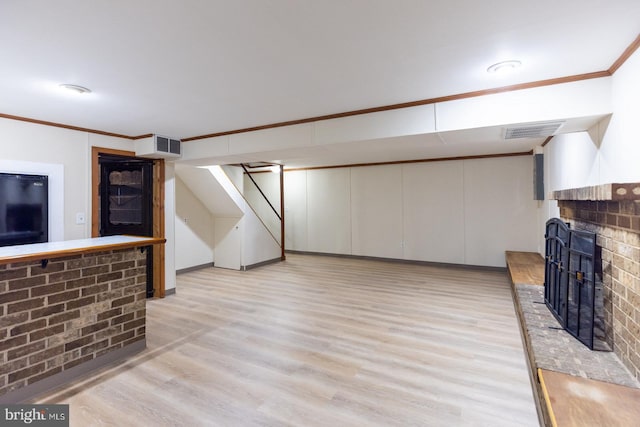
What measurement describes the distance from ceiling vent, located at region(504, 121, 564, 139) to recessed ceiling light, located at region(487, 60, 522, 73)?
601 mm

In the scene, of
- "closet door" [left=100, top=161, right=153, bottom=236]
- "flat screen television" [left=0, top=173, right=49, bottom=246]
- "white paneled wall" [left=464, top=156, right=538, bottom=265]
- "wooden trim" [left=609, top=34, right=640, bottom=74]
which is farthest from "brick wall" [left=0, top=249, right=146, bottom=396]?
"white paneled wall" [left=464, top=156, right=538, bottom=265]

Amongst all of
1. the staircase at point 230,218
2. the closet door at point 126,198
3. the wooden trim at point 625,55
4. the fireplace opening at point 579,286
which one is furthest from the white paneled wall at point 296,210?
the wooden trim at point 625,55

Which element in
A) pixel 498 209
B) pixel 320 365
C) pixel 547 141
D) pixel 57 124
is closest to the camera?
pixel 320 365

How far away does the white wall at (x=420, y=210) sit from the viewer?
20.2ft

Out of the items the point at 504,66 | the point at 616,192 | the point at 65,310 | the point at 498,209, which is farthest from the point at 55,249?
the point at 498,209

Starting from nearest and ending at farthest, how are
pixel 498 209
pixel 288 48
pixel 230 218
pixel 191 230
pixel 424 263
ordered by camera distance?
pixel 288 48 < pixel 498 209 < pixel 191 230 < pixel 230 218 < pixel 424 263

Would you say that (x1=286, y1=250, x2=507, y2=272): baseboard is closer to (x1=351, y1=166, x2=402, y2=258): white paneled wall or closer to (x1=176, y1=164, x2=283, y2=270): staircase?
(x1=351, y1=166, x2=402, y2=258): white paneled wall

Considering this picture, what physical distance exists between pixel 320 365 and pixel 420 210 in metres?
4.99

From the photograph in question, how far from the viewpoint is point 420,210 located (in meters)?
6.98

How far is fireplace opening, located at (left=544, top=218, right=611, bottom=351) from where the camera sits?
2.31 metres

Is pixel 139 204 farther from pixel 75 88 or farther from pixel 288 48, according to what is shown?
pixel 288 48

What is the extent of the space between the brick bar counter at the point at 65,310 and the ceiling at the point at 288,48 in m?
1.35

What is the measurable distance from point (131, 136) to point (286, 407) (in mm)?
4102

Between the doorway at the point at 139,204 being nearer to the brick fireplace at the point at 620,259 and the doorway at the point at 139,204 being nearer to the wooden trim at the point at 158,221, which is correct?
the wooden trim at the point at 158,221
